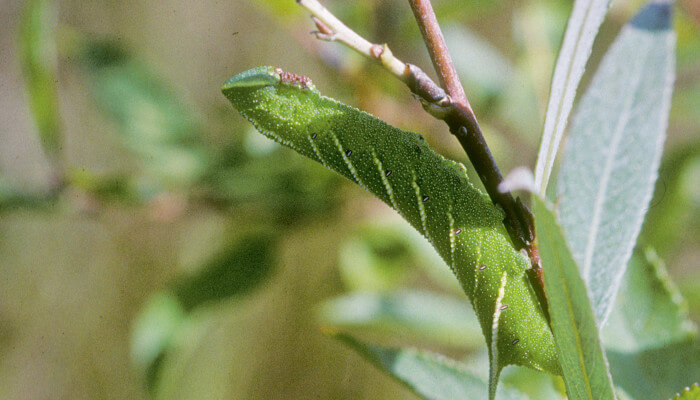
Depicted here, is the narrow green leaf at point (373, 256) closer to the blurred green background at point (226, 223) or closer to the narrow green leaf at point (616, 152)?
the blurred green background at point (226, 223)

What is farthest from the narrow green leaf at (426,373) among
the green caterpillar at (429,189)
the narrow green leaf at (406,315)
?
the narrow green leaf at (406,315)

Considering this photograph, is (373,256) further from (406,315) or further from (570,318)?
(570,318)

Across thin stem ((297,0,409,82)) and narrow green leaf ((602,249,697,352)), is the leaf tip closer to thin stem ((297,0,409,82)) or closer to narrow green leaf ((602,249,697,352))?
thin stem ((297,0,409,82))

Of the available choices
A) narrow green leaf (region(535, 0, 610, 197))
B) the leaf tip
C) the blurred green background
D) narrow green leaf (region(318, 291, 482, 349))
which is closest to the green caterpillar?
the leaf tip

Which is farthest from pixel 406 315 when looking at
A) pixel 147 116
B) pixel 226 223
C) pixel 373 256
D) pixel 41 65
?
pixel 41 65

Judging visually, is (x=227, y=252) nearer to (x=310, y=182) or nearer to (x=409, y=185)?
(x=310, y=182)

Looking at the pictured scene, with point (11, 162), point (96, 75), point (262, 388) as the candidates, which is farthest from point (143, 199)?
point (11, 162)
